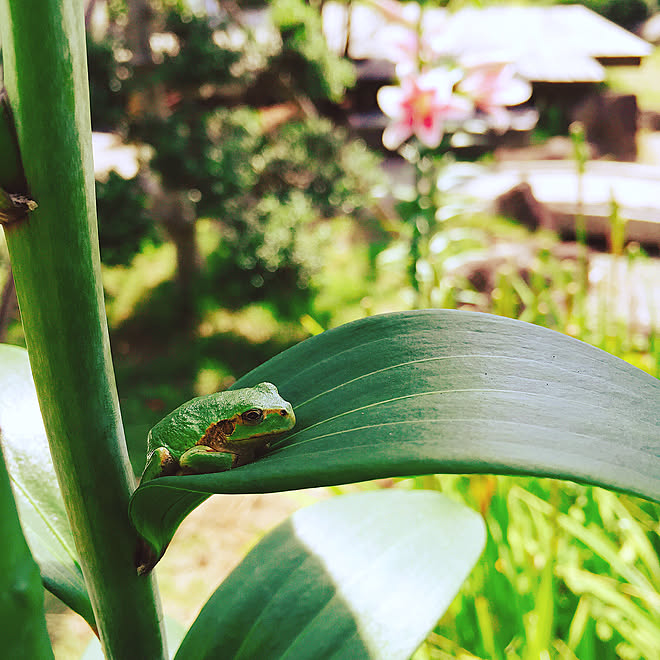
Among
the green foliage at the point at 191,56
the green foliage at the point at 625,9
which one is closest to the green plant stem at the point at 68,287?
the green foliage at the point at 191,56

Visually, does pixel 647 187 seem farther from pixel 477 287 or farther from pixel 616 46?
pixel 616 46

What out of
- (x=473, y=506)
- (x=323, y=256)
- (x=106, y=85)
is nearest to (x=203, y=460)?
(x=473, y=506)

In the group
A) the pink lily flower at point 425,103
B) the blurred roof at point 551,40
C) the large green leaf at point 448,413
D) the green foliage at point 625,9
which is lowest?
the large green leaf at point 448,413

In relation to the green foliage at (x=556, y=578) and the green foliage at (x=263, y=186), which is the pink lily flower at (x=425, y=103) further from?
the green foliage at (x=263, y=186)

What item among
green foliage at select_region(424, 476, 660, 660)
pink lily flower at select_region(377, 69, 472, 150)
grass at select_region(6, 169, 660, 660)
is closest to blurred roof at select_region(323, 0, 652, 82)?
grass at select_region(6, 169, 660, 660)

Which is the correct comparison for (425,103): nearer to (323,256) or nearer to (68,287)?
(323,256)

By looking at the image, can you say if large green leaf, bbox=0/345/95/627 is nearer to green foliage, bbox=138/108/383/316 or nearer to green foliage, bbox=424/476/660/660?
green foliage, bbox=424/476/660/660
